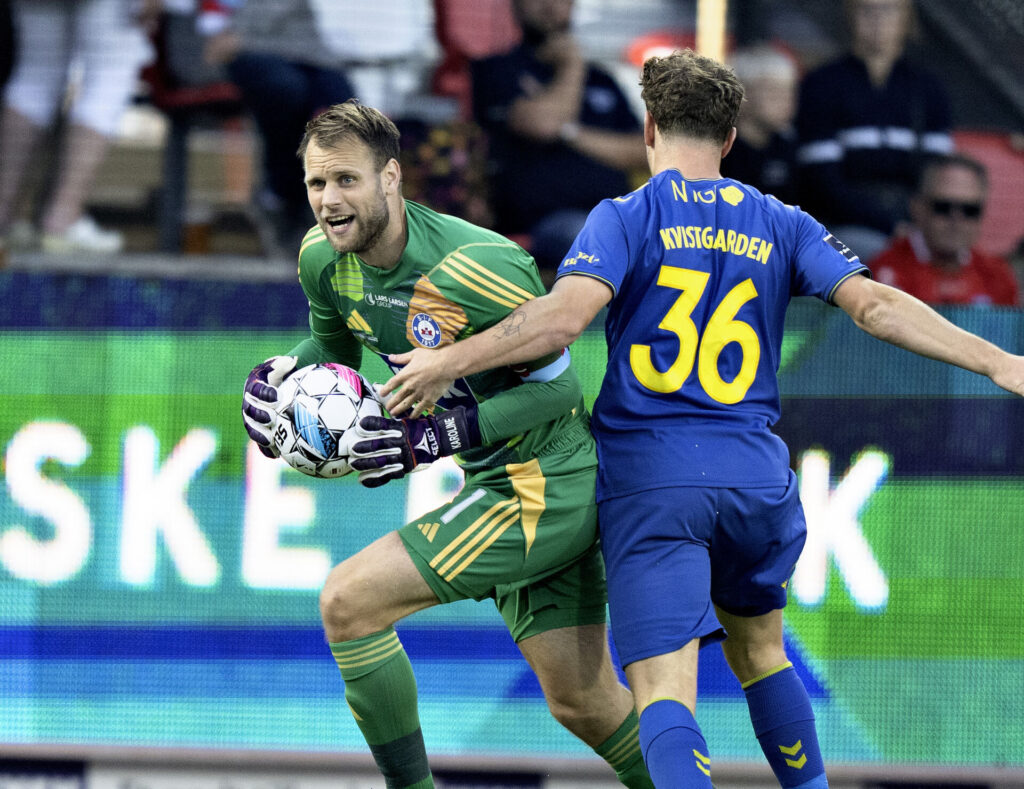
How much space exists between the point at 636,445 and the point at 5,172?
3601mm

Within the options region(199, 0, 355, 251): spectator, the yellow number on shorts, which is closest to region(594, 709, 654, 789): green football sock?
the yellow number on shorts

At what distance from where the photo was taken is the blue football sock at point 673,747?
2.90 m

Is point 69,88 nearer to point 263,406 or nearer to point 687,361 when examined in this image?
point 263,406

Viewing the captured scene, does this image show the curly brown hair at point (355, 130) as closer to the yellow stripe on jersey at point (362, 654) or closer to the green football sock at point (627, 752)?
the yellow stripe on jersey at point (362, 654)

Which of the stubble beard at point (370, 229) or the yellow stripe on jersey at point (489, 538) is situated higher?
the stubble beard at point (370, 229)

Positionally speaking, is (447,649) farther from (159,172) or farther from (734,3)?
(734,3)

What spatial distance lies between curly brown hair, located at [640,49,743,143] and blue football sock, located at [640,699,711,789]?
53.9 inches

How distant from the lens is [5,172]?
18.2 ft

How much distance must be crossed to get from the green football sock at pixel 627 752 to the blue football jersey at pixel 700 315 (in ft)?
2.65

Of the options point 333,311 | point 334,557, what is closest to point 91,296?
point 334,557

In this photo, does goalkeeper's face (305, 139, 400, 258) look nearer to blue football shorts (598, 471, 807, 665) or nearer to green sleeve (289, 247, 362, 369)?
green sleeve (289, 247, 362, 369)

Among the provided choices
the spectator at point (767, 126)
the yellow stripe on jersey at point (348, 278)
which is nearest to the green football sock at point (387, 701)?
the yellow stripe on jersey at point (348, 278)

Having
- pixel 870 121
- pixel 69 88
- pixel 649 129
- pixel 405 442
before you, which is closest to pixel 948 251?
pixel 870 121

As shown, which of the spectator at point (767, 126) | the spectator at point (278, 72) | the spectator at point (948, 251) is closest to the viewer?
the spectator at point (948, 251)
